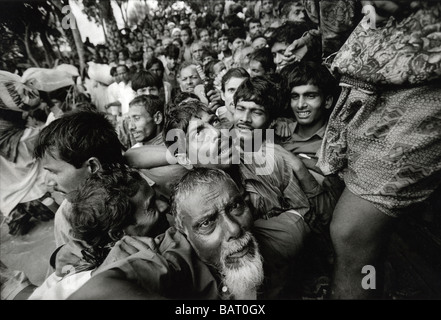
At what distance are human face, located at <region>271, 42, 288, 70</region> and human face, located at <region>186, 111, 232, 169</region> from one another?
1.22 meters

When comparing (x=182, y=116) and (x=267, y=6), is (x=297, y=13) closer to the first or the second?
(x=267, y=6)

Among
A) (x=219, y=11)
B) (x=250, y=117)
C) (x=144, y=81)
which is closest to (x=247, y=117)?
(x=250, y=117)

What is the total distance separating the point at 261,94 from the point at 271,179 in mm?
641

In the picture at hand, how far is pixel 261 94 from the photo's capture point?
1932 mm

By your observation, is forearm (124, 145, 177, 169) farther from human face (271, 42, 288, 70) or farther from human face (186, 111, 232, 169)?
human face (271, 42, 288, 70)

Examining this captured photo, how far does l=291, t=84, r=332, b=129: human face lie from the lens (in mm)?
1919

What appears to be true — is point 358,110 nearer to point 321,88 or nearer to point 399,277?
point 321,88

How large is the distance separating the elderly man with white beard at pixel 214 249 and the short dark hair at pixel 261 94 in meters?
0.74

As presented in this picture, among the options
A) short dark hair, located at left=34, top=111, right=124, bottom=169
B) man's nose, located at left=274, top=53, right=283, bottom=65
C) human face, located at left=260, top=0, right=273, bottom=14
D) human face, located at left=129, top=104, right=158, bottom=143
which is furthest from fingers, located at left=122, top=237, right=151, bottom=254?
human face, located at left=260, top=0, right=273, bottom=14

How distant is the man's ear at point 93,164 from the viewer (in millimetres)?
1664

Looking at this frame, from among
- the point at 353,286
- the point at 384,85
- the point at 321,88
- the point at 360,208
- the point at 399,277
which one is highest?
the point at 384,85
